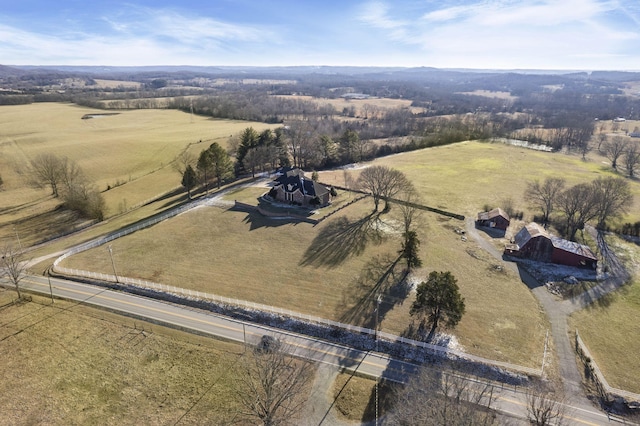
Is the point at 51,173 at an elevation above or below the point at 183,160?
→ above

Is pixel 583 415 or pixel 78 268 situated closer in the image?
pixel 583 415

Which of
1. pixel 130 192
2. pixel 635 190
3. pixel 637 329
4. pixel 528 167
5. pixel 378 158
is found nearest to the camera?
pixel 637 329

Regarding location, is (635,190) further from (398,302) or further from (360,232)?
(398,302)

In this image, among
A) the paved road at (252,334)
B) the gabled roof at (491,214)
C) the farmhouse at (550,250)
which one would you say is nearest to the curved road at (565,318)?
the paved road at (252,334)

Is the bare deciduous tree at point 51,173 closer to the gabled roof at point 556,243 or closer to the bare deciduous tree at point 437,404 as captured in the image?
the bare deciduous tree at point 437,404

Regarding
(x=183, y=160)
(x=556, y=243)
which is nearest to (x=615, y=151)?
(x=556, y=243)

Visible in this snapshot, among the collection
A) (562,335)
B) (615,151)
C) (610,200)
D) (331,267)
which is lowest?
(562,335)

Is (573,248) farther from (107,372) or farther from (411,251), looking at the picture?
(107,372)

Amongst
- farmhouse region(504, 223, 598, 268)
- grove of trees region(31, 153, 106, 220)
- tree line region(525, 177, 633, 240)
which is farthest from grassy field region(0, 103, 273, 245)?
tree line region(525, 177, 633, 240)

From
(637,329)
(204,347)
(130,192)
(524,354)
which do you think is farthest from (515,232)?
(130,192)
